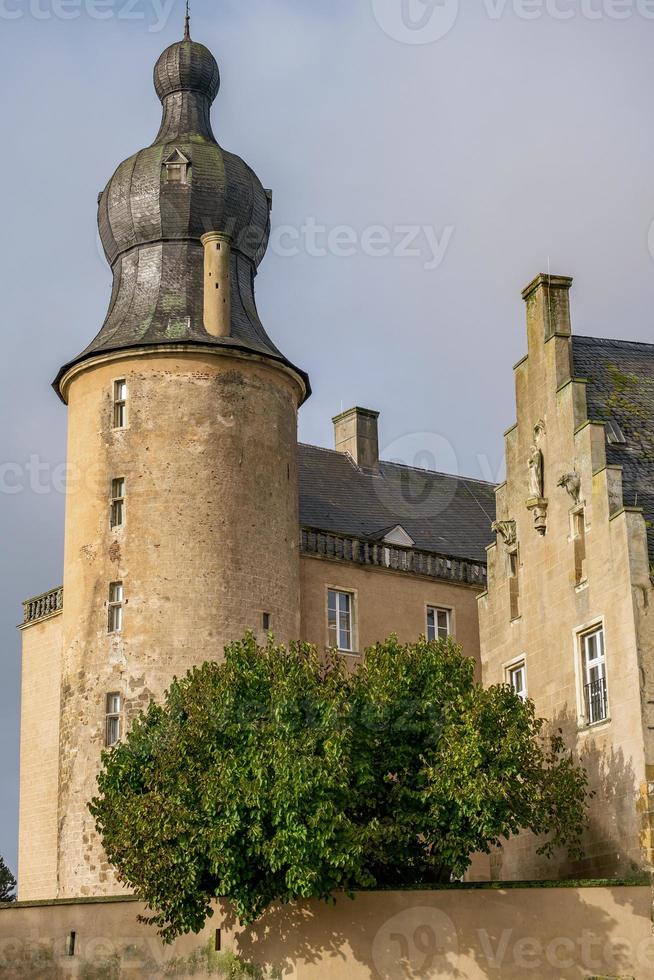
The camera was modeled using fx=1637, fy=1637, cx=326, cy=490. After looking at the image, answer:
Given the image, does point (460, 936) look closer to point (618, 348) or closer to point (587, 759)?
point (587, 759)

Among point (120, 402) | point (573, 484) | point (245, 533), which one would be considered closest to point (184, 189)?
point (120, 402)

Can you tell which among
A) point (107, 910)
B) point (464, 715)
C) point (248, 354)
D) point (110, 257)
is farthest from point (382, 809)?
point (110, 257)

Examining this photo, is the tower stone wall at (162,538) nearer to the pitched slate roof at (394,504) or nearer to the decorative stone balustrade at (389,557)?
the decorative stone balustrade at (389,557)

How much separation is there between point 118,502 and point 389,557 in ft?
29.4

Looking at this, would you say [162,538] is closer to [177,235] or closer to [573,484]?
[177,235]

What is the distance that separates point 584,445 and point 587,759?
6517 millimetres

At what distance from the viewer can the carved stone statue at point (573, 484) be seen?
34.5m

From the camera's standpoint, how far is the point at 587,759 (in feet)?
109

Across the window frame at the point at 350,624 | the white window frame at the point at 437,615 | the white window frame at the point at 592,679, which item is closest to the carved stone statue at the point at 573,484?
the white window frame at the point at 592,679

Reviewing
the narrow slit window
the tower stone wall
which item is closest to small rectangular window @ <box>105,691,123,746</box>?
the tower stone wall

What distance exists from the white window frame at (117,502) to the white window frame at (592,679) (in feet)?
42.7

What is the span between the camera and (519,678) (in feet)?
122

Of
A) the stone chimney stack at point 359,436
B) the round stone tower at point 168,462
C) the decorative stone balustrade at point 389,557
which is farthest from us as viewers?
the stone chimney stack at point 359,436

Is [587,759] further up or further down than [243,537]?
further down
